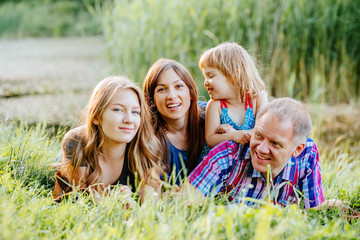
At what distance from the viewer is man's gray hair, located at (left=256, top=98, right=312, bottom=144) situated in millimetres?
2000

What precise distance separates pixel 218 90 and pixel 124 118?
0.59m

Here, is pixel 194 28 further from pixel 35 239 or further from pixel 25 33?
pixel 25 33

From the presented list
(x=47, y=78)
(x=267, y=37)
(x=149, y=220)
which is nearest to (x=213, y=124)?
(x=149, y=220)

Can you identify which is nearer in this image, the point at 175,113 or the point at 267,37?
the point at 175,113

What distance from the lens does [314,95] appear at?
15.2ft

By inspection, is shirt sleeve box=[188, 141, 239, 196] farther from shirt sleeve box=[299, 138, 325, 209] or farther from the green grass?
shirt sleeve box=[299, 138, 325, 209]

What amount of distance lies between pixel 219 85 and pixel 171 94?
0.29m

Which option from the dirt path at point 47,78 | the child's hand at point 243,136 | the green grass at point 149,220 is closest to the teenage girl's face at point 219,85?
the child's hand at point 243,136

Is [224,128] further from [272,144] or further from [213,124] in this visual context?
[272,144]

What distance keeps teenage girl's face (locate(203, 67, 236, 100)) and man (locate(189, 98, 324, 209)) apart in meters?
0.34

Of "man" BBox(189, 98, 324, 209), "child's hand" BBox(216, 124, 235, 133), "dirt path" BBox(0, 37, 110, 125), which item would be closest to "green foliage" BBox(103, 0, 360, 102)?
"dirt path" BBox(0, 37, 110, 125)

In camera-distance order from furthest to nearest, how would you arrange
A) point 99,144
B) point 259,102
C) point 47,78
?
1. point 47,78
2. point 259,102
3. point 99,144

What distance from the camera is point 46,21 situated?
50.4 feet

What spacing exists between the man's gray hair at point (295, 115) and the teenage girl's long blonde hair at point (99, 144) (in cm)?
75
